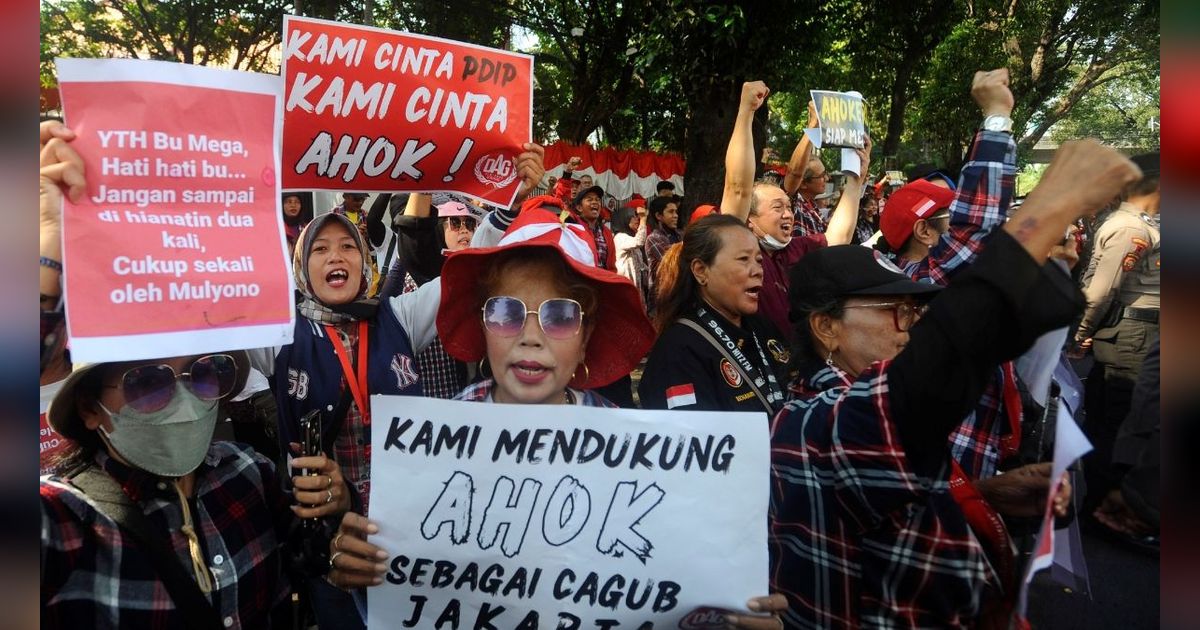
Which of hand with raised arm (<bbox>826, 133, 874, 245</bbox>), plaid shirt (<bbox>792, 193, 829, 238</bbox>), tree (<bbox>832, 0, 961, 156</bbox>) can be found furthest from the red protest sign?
tree (<bbox>832, 0, 961, 156</bbox>)

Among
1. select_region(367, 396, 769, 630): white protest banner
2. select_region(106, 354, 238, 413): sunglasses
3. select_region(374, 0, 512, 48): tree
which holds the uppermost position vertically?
select_region(374, 0, 512, 48): tree

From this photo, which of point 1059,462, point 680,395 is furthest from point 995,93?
point 1059,462

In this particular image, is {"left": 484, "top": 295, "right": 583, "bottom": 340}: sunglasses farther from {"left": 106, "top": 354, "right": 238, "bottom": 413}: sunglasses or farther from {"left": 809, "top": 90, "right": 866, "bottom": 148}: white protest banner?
{"left": 809, "top": 90, "right": 866, "bottom": 148}: white protest banner

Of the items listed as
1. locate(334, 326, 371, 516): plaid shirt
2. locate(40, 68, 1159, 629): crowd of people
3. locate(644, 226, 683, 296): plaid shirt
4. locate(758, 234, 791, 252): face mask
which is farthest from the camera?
locate(644, 226, 683, 296): plaid shirt

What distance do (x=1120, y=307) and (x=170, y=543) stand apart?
557cm

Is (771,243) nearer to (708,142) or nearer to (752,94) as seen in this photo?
(752,94)

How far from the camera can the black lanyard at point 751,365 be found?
10.6ft

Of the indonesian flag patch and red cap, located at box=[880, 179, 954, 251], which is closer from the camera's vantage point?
the indonesian flag patch

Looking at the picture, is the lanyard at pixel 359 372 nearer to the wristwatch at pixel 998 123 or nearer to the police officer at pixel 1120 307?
the wristwatch at pixel 998 123

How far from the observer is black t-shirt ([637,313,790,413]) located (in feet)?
10.2

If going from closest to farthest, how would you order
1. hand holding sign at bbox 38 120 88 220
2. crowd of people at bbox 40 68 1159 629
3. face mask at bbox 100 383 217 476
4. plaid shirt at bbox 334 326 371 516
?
crowd of people at bbox 40 68 1159 629
hand holding sign at bbox 38 120 88 220
face mask at bbox 100 383 217 476
plaid shirt at bbox 334 326 371 516

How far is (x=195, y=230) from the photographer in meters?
1.98
